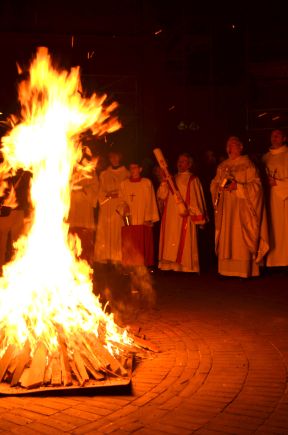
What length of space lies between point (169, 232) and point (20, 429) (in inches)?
325

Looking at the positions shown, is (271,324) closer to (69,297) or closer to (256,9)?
(69,297)

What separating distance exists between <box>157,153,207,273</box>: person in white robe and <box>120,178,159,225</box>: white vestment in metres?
0.26

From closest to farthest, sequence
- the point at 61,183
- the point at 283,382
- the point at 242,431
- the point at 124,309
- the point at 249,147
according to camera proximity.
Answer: the point at 242,431 → the point at 283,382 → the point at 61,183 → the point at 124,309 → the point at 249,147

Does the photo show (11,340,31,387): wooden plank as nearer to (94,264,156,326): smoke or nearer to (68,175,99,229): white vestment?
(94,264,156,326): smoke

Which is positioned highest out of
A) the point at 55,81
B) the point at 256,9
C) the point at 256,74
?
the point at 256,9

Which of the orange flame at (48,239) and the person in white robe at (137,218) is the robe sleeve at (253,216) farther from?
the orange flame at (48,239)

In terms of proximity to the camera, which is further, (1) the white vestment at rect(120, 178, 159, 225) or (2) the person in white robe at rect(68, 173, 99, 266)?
(2) the person in white robe at rect(68, 173, 99, 266)

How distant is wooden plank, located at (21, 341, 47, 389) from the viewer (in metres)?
4.23

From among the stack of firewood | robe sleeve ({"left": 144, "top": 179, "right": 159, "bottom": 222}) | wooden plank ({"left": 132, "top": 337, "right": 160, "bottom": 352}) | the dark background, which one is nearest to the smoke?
robe sleeve ({"left": 144, "top": 179, "right": 159, "bottom": 222})

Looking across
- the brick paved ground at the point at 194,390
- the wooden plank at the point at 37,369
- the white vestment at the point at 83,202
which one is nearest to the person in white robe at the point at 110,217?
the white vestment at the point at 83,202

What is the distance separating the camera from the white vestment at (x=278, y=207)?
10.9m

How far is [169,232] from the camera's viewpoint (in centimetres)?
1159

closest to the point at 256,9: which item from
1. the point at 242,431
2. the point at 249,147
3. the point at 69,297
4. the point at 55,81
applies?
the point at 249,147

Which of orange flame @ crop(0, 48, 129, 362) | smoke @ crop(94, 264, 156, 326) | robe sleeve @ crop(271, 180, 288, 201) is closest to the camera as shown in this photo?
orange flame @ crop(0, 48, 129, 362)
